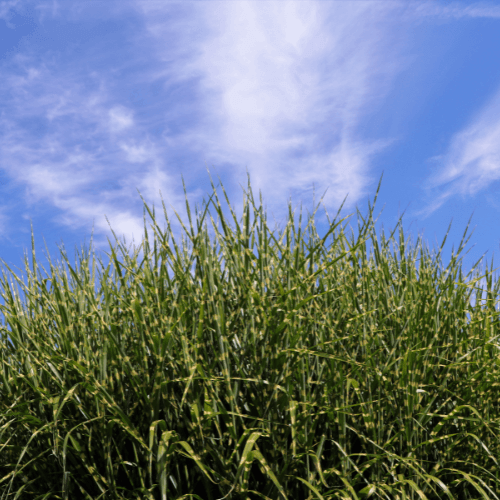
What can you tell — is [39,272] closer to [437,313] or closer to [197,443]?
[197,443]

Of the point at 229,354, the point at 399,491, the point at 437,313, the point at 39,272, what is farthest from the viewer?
the point at 39,272

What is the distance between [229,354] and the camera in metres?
2.32

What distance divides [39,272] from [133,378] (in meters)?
1.26

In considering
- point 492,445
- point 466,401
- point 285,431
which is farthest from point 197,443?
point 492,445

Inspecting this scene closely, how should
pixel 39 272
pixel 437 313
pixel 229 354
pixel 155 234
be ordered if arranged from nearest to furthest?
pixel 229 354, pixel 155 234, pixel 437 313, pixel 39 272

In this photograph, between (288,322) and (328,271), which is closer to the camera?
(288,322)

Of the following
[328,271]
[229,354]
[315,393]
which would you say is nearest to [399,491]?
[315,393]

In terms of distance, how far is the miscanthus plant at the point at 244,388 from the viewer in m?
2.15

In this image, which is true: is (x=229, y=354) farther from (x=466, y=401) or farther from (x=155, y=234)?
(x=466, y=401)

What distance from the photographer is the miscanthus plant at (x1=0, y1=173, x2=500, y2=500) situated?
7.06 ft

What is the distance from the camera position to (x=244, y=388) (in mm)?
2365

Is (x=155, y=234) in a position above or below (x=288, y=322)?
above

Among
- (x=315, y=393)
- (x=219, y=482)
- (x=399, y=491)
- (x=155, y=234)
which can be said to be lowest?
(x=399, y=491)

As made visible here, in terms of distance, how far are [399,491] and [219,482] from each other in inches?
31.1
